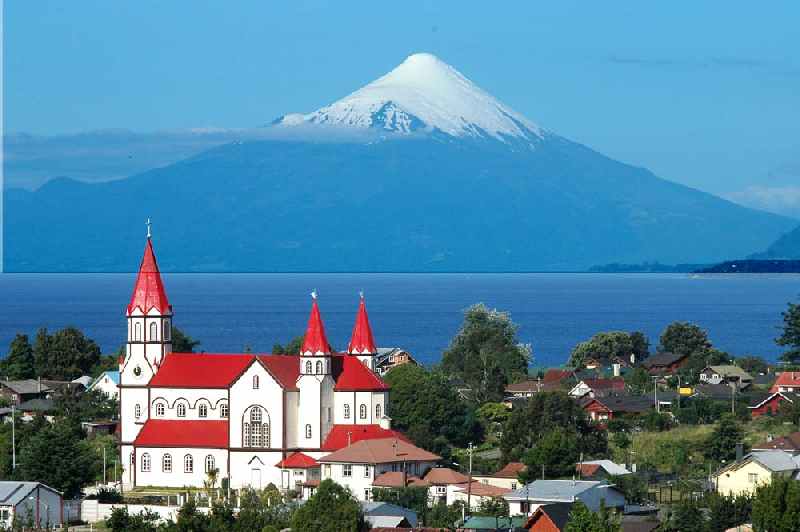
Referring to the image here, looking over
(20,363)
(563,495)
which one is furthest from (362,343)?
(20,363)

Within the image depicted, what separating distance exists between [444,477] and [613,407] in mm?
18769

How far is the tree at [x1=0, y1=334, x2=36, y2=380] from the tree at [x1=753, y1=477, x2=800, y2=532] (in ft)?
157

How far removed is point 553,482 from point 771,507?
9.07 meters

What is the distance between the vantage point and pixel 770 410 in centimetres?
7038

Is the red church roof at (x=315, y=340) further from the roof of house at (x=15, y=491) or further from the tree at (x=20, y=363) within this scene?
the tree at (x=20, y=363)

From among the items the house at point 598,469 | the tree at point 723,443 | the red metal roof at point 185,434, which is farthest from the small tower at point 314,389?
the tree at point 723,443

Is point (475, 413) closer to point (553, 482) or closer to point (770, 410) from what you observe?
point (770, 410)

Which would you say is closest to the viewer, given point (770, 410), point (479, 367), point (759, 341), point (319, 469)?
point (319, 469)

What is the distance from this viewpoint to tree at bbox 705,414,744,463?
59.5 m

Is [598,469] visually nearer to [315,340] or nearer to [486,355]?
[315,340]

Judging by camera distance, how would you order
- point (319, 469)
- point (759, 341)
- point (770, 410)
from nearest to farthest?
point (319, 469), point (770, 410), point (759, 341)

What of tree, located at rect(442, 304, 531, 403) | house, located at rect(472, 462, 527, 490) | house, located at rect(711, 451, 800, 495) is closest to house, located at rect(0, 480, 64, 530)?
house, located at rect(472, 462, 527, 490)

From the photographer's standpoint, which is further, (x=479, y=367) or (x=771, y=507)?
(x=479, y=367)

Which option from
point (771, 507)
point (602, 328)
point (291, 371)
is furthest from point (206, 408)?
point (602, 328)
